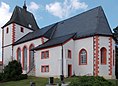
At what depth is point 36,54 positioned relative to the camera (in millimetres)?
38625

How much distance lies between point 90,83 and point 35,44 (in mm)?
30077

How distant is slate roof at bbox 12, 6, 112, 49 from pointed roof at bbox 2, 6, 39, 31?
8410 mm

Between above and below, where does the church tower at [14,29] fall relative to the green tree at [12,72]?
above

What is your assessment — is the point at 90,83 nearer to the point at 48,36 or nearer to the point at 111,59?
the point at 111,59

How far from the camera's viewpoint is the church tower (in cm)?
4947

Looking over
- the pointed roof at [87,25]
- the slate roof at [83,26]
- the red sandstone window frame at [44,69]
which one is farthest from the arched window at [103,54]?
the red sandstone window frame at [44,69]

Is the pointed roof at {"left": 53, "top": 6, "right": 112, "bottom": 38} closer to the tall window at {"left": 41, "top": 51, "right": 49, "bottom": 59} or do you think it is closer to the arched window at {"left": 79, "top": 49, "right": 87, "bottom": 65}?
the arched window at {"left": 79, "top": 49, "right": 87, "bottom": 65}

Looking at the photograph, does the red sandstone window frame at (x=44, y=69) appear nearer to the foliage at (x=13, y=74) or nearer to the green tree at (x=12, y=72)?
the foliage at (x=13, y=74)

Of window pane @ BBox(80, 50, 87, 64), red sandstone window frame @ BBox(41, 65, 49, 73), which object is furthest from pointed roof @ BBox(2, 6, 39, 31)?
window pane @ BBox(80, 50, 87, 64)

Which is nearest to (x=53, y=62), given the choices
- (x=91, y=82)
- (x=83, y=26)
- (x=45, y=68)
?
(x=45, y=68)

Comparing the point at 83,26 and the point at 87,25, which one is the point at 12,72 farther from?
the point at 87,25

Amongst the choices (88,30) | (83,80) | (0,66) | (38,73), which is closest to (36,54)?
(38,73)

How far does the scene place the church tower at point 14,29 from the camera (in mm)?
49469

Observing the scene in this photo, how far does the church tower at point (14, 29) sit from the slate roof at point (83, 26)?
7.20m
